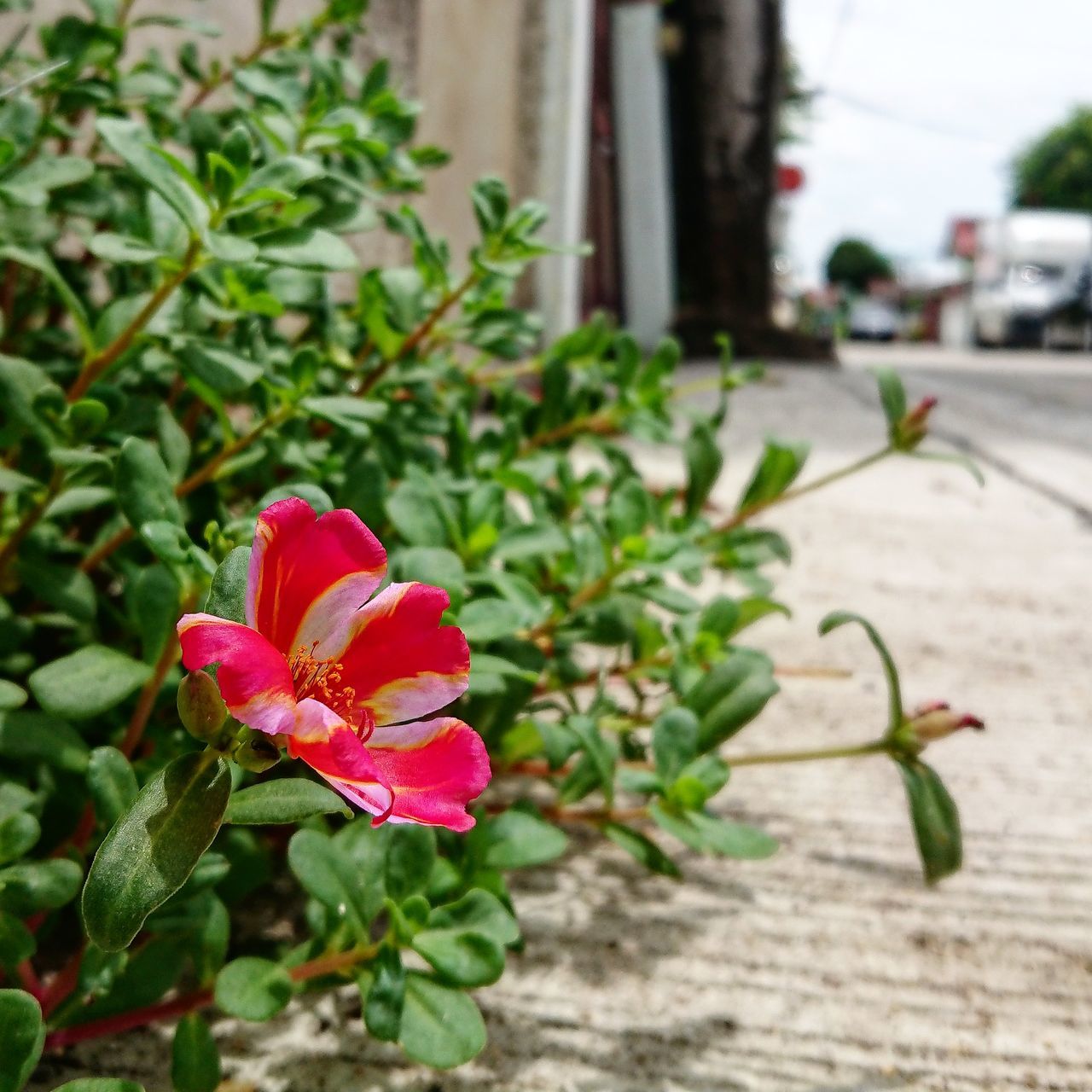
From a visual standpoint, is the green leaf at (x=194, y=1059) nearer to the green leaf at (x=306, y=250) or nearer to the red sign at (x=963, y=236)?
the green leaf at (x=306, y=250)

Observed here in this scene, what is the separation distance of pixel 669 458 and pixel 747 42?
4.03 m

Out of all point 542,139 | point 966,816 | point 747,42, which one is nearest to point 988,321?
point 747,42

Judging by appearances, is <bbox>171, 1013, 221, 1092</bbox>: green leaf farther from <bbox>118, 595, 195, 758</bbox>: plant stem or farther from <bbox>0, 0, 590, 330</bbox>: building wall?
<bbox>0, 0, 590, 330</bbox>: building wall

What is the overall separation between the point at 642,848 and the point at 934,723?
240 millimetres

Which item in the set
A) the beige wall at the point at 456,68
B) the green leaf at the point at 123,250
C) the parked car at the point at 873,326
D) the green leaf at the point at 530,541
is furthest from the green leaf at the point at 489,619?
the parked car at the point at 873,326

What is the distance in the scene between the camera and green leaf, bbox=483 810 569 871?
2.67 ft

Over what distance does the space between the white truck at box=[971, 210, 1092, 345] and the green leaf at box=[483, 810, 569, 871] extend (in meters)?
22.6

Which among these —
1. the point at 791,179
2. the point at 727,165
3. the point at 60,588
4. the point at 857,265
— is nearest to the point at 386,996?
the point at 60,588

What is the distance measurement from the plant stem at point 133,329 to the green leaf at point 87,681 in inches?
8.6

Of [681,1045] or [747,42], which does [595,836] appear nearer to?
[681,1045]

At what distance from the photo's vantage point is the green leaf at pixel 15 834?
25.5 inches

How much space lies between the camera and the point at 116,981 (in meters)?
0.74

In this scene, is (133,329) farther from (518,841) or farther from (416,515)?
(518,841)

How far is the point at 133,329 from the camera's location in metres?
0.80
